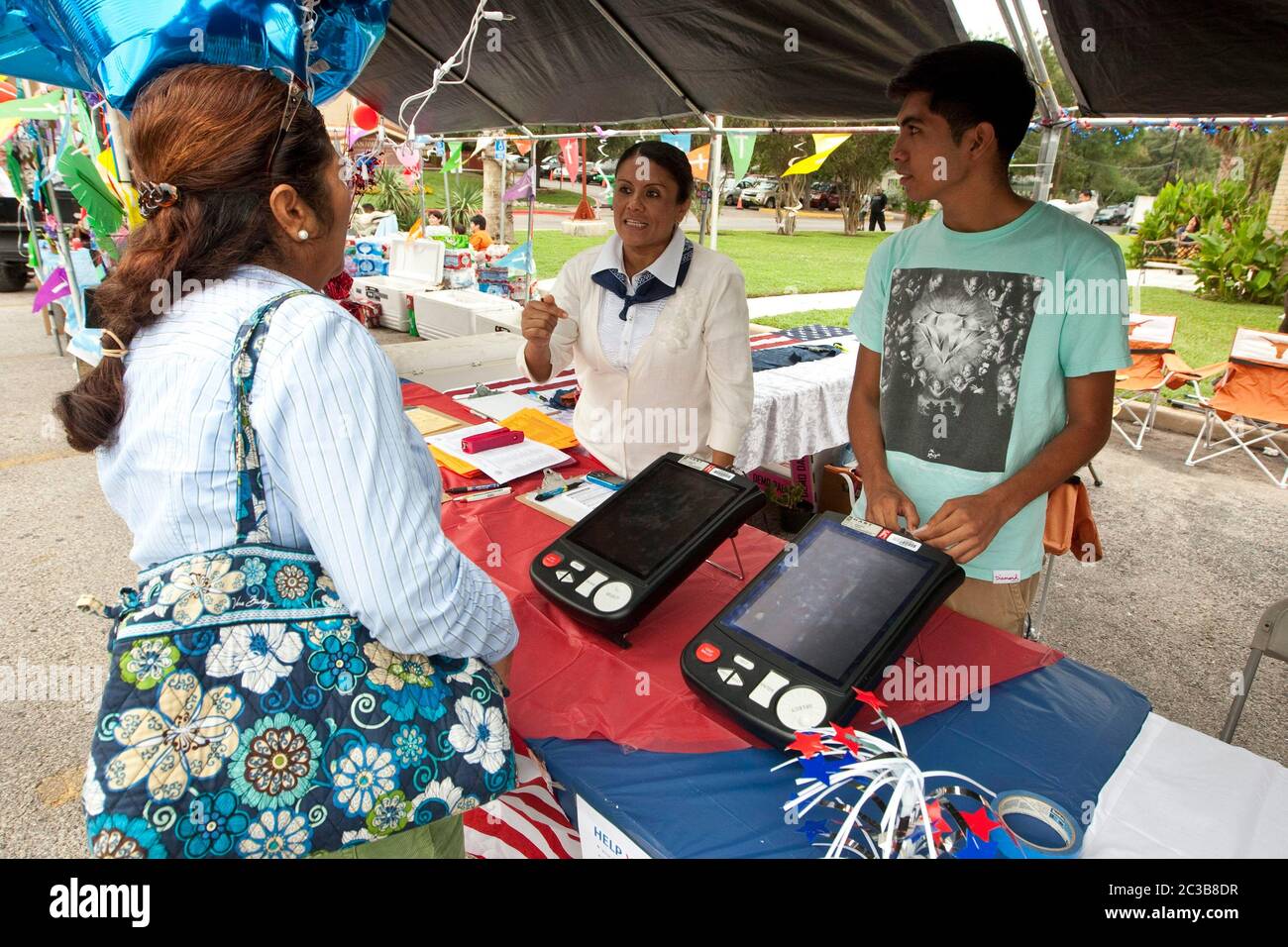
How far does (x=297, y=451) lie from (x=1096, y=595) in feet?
12.2

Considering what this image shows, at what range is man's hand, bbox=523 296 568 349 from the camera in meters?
2.02

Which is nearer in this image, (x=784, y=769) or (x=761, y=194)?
(x=784, y=769)

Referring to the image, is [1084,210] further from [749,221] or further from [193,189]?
[749,221]

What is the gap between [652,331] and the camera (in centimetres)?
211

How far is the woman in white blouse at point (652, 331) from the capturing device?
6.73ft

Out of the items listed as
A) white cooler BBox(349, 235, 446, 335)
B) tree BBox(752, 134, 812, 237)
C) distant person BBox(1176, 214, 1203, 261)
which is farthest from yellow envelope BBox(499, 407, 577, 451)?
tree BBox(752, 134, 812, 237)

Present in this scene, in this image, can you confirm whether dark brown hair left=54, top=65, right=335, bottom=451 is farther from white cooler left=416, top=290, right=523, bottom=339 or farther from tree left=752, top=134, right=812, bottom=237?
tree left=752, top=134, right=812, bottom=237

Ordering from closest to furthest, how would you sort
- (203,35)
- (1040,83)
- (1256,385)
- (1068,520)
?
1. (203,35)
2. (1068,520)
3. (1040,83)
4. (1256,385)

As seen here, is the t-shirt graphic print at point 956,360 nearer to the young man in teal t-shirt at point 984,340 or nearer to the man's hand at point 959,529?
the young man in teal t-shirt at point 984,340

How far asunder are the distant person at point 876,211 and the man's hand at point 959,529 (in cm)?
2602

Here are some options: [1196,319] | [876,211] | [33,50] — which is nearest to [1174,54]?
[33,50]
